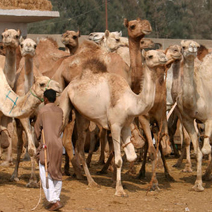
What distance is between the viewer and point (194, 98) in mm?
8875

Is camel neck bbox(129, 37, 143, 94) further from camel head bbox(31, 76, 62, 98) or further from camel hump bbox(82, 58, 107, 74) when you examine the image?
camel head bbox(31, 76, 62, 98)

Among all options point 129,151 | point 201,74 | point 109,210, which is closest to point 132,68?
point 201,74

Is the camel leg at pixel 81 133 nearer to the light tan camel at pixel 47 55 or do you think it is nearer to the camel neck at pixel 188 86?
the camel neck at pixel 188 86

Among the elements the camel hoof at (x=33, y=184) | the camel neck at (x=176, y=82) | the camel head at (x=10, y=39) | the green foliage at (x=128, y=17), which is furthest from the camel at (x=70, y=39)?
the green foliage at (x=128, y=17)

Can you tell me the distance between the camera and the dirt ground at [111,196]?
24.3 feet

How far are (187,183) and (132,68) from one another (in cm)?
224

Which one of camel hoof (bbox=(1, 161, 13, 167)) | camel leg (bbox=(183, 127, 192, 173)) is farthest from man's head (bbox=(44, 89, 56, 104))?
camel leg (bbox=(183, 127, 192, 173))

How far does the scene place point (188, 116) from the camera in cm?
902

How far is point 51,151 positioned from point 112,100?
1.83 metres

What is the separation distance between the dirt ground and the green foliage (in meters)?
35.7

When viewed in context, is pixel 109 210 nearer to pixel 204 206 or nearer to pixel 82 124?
pixel 204 206

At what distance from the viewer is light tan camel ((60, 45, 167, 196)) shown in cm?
802

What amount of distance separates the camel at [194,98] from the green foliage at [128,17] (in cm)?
3570

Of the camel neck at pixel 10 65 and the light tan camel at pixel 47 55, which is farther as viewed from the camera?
the light tan camel at pixel 47 55
